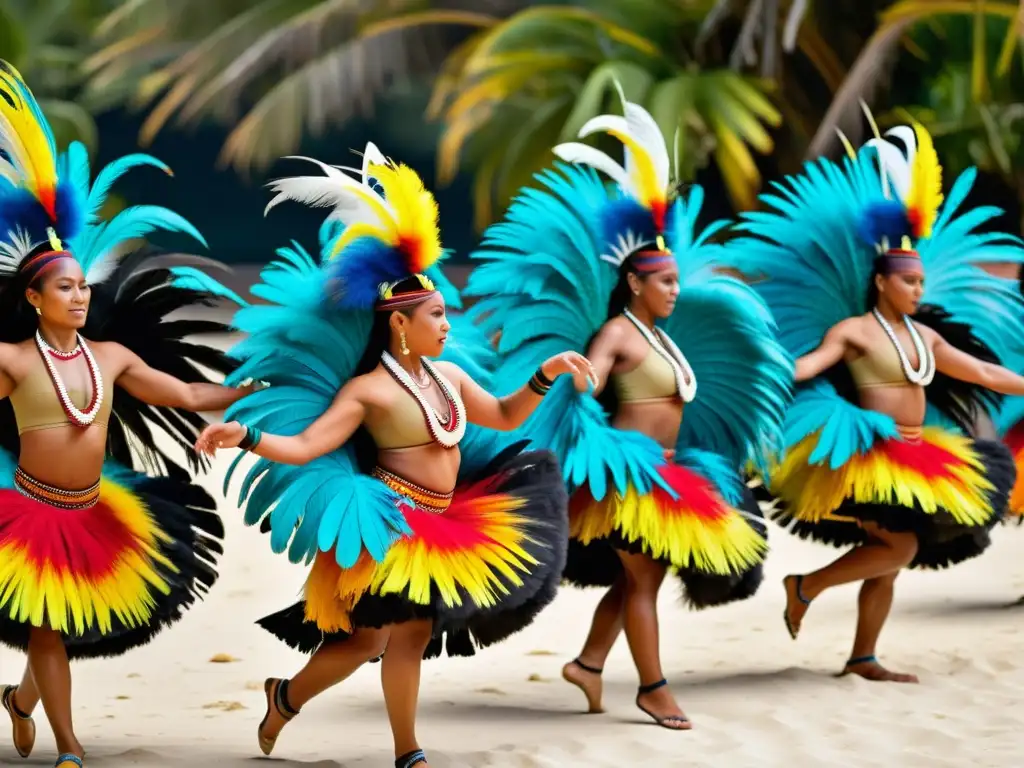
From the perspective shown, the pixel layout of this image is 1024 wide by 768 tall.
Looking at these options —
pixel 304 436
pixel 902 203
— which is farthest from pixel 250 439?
pixel 902 203

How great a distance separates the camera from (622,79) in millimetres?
13008

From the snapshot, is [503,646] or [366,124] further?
[366,124]

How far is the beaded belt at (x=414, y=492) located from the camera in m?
3.98

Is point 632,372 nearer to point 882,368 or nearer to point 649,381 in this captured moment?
point 649,381

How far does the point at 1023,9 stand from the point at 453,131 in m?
6.31

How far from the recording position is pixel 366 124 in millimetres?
21641

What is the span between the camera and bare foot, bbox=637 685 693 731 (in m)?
4.66

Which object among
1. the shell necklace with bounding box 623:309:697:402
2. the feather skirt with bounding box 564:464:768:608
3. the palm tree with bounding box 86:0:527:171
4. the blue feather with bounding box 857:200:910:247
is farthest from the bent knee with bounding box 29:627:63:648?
the palm tree with bounding box 86:0:527:171

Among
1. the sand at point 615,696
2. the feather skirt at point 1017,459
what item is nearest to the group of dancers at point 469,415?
the sand at point 615,696

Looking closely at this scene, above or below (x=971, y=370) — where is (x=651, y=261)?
above

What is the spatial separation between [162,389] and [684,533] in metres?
1.57

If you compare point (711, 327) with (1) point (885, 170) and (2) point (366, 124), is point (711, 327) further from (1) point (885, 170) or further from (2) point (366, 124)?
(2) point (366, 124)

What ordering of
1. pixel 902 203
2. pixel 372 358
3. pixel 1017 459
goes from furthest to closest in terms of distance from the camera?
pixel 1017 459, pixel 902 203, pixel 372 358

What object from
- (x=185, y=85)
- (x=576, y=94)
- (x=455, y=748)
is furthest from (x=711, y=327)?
(x=185, y=85)
